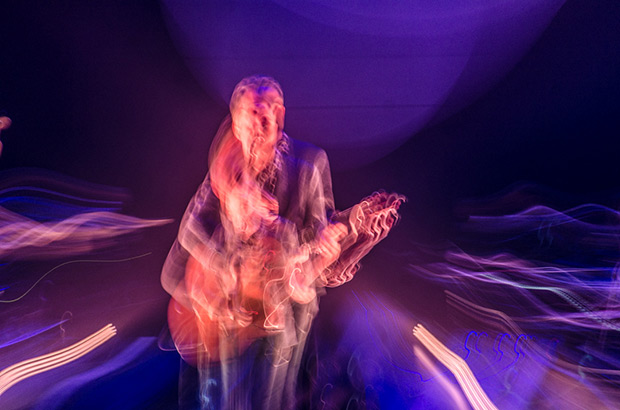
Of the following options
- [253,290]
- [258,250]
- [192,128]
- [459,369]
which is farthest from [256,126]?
[459,369]

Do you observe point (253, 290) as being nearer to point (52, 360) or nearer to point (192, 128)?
point (192, 128)

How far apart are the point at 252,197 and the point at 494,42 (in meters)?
2.13

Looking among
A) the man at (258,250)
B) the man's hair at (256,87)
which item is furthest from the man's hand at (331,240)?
the man's hair at (256,87)

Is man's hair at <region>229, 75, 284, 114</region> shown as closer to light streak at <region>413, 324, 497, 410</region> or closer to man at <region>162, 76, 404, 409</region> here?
man at <region>162, 76, 404, 409</region>

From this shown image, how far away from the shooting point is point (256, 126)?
4.46 ft

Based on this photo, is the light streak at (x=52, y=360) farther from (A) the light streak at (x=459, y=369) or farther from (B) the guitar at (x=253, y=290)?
(A) the light streak at (x=459, y=369)

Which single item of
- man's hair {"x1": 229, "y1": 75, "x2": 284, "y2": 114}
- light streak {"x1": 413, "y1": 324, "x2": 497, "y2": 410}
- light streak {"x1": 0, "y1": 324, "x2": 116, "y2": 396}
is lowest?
light streak {"x1": 0, "y1": 324, "x2": 116, "y2": 396}

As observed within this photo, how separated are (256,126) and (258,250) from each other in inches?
18.8

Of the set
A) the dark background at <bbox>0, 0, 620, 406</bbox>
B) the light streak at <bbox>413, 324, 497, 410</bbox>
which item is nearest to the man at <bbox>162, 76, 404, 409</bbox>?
the light streak at <bbox>413, 324, 497, 410</bbox>

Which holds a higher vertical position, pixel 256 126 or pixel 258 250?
pixel 256 126

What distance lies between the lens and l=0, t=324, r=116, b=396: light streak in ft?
6.52

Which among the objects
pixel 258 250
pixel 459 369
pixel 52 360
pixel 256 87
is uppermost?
pixel 256 87

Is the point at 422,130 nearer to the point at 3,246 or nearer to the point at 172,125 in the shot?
the point at 172,125

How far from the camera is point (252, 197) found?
1431mm
